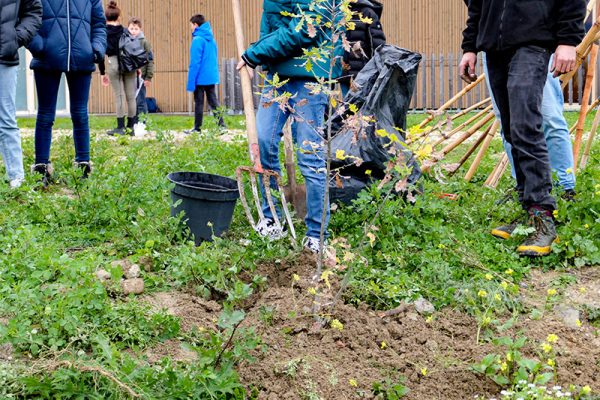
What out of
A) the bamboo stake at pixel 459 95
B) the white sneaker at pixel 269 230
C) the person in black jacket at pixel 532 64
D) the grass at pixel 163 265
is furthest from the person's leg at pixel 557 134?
the white sneaker at pixel 269 230

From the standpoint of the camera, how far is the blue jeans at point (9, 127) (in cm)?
633

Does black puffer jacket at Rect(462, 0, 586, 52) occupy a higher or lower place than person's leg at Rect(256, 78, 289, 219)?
higher

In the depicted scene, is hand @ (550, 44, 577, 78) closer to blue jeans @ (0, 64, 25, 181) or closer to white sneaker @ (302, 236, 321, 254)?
white sneaker @ (302, 236, 321, 254)

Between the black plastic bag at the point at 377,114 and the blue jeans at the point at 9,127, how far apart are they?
236cm

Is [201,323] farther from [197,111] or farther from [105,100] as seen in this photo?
[105,100]

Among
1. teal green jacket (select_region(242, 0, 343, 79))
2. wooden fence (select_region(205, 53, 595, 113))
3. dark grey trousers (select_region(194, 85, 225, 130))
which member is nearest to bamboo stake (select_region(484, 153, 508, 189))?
teal green jacket (select_region(242, 0, 343, 79))

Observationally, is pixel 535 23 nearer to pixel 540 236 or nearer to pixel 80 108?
pixel 540 236

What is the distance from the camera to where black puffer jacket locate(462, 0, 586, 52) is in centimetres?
450

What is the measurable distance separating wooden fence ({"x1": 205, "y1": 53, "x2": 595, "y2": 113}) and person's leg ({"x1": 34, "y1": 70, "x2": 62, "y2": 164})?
10.8m

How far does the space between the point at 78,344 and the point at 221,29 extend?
16.1 m

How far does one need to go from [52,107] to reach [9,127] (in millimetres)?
511

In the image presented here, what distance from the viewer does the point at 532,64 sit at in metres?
4.58

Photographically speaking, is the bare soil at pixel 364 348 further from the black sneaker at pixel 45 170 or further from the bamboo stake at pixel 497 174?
the black sneaker at pixel 45 170

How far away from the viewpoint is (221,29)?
1889 centimetres
